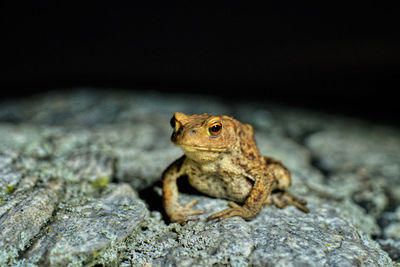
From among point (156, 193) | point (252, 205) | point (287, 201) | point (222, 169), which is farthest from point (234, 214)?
point (156, 193)

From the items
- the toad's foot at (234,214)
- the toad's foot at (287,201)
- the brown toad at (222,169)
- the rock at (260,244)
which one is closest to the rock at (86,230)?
the rock at (260,244)

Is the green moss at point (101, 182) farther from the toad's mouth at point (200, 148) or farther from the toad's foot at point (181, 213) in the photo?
the toad's mouth at point (200, 148)

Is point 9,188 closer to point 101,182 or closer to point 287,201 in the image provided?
point 101,182

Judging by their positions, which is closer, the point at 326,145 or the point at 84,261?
the point at 84,261

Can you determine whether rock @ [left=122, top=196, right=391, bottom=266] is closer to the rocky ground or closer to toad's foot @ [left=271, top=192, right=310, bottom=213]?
the rocky ground

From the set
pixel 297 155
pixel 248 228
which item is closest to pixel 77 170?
pixel 248 228

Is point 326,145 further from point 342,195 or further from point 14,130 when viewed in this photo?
point 14,130
